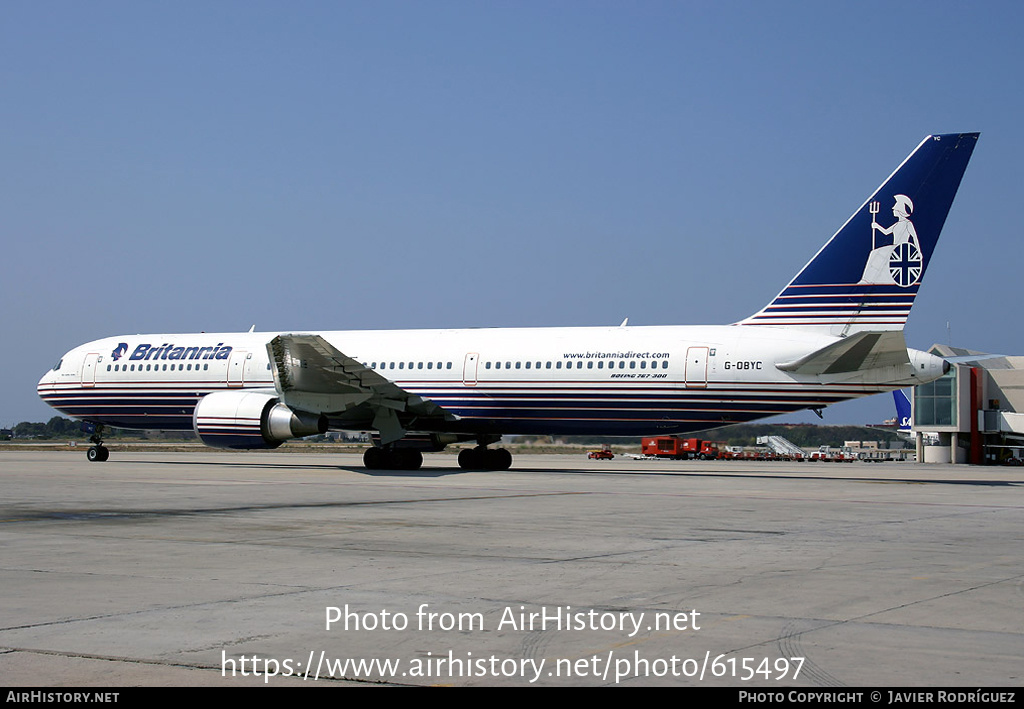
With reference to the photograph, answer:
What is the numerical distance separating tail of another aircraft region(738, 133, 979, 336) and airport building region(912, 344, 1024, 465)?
38.1 meters

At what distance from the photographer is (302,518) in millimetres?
15250

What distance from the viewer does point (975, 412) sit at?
207 feet

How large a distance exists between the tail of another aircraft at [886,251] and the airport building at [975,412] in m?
38.1

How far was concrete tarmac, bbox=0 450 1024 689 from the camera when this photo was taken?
5961 millimetres

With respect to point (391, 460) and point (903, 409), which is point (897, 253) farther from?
point (903, 409)

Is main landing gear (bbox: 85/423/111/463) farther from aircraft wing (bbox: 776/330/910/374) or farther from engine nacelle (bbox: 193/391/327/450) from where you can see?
aircraft wing (bbox: 776/330/910/374)

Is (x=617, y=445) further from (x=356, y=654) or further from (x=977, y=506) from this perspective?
(x=356, y=654)

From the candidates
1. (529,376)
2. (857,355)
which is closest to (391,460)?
(529,376)

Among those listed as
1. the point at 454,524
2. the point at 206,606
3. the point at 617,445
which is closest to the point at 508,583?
the point at 206,606

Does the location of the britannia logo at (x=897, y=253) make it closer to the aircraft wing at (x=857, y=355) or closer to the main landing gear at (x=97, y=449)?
the aircraft wing at (x=857, y=355)

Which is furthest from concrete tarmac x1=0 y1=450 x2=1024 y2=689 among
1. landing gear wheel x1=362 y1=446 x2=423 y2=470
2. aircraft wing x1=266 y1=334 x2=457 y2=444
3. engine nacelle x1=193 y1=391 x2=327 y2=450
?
landing gear wheel x1=362 y1=446 x2=423 y2=470

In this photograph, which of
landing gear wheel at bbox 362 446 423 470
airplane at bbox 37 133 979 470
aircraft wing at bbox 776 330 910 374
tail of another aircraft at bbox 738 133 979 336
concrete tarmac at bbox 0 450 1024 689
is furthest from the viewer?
landing gear wheel at bbox 362 446 423 470

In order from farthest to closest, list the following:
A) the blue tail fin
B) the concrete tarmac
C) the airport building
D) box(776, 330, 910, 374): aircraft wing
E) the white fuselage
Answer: the blue tail fin → the airport building → the white fuselage → box(776, 330, 910, 374): aircraft wing → the concrete tarmac

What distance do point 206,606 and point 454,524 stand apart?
6943mm
